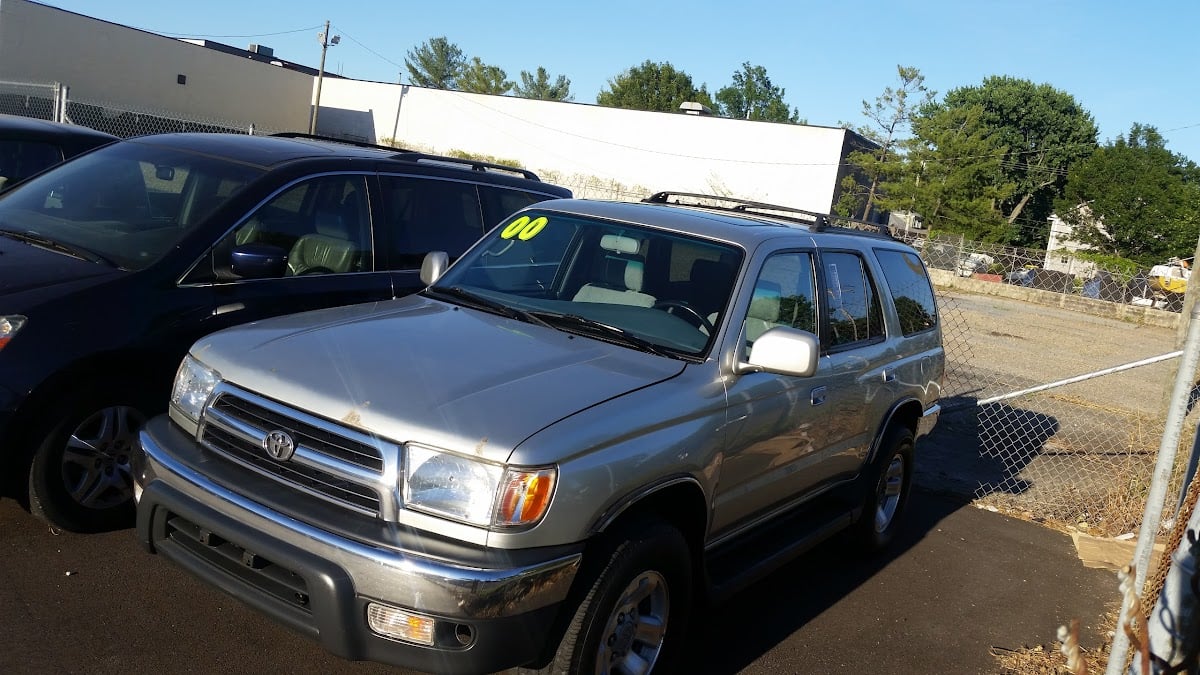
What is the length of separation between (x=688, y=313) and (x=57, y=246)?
312 centimetres

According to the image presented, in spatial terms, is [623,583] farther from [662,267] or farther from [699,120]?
[699,120]

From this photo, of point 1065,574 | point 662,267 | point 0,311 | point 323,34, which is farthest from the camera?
point 323,34

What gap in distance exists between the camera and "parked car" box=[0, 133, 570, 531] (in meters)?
4.20

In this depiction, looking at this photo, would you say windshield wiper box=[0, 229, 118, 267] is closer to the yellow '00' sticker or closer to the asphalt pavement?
the asphalt pavement

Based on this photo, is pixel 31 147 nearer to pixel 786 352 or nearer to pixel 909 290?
pixel 786 352

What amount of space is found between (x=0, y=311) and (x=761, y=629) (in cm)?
366

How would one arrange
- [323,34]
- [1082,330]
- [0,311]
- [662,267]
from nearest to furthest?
1. [0,311]
2. [662,267]
3. [1082,330]
4. [323,34]

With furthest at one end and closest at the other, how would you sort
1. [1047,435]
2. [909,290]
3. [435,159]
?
[1047,435]
[435,159]
[909,290]

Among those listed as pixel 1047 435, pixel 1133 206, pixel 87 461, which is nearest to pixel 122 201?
pixel 87 461

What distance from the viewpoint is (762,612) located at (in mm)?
4832

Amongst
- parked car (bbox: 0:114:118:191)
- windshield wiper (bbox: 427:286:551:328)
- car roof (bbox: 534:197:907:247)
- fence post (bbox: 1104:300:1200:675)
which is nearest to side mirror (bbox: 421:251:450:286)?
windshield wiper (bbox: 427:286:551:328)

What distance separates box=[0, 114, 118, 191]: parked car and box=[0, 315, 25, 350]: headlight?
3.71 metres

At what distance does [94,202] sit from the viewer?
5273 millimetres

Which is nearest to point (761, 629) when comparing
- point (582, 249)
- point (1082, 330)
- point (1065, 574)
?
point (582, 249)
